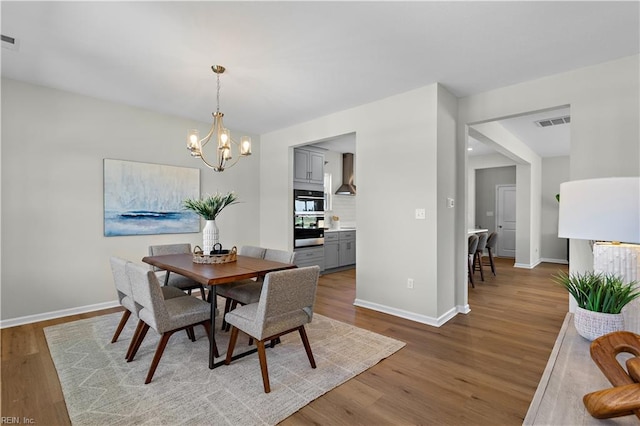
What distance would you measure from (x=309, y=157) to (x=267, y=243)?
179 centimetres

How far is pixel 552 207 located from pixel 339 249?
567 cm

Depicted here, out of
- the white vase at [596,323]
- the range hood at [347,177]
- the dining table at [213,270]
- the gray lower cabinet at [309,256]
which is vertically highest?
the range hood at [347,177]

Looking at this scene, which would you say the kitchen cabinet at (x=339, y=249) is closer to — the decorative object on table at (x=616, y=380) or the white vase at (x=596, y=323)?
the white vase at (x=596, y=323)

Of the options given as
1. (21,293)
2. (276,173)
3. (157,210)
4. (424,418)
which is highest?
(276,173)

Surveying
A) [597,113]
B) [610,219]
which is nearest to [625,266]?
[610,219]

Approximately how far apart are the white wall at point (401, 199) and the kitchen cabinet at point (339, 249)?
81.1 inches

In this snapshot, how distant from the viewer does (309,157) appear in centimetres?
575

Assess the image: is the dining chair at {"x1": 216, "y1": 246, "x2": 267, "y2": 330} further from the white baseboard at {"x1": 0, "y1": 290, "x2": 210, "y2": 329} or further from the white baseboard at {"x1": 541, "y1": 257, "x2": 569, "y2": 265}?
the white baseboard at {"x1": 541, "y1": 257, "x2": 569, "y2": 265}

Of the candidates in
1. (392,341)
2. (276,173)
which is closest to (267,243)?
(276,173)

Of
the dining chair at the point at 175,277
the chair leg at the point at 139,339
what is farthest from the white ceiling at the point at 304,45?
the chair leg at the point at 139,339

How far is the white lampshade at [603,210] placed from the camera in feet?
3.27

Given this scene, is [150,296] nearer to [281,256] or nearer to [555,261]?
[281,256]

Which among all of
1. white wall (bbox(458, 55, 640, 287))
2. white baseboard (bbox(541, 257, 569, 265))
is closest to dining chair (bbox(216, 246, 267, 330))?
white wall (bbox(458, 55, 640, 287))

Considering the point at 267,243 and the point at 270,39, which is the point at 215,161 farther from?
the point at 270,39
